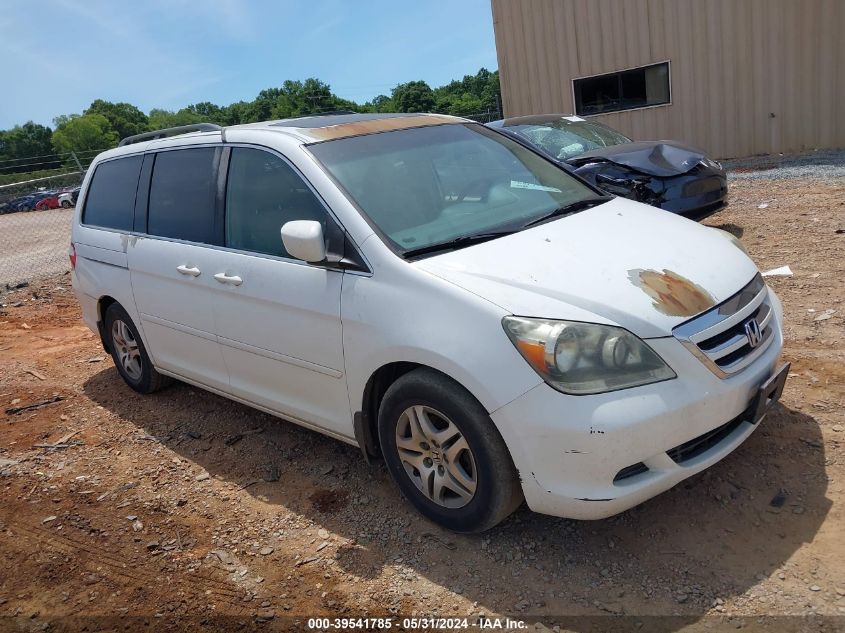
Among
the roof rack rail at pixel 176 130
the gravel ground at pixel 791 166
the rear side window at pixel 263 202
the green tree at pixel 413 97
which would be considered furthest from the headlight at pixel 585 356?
the green tree at pixel 413 97

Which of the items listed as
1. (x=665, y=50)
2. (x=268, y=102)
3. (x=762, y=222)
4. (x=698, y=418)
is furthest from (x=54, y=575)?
(x=268, y=102)

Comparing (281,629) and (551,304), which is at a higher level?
(551,304)

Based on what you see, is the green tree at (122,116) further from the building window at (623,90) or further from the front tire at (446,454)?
the front tire at (446,454)

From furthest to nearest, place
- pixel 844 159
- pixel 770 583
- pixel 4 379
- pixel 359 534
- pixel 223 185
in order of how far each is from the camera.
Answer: pixel 844 159, pixel 4 379, pixel 223 185, pixel 359 534, pixel 770 583

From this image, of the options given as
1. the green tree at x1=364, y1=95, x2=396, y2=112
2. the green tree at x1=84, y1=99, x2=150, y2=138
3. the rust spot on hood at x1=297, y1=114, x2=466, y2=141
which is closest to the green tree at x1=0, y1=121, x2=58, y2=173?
the green tree at x1=84, y1=99, x2=150, y2=138

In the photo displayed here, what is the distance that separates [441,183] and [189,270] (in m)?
1.56

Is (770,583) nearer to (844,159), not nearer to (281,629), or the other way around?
(281,629)

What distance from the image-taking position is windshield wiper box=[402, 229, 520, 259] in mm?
3121

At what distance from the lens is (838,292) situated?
5.29 m

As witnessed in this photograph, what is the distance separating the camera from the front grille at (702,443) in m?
2.72

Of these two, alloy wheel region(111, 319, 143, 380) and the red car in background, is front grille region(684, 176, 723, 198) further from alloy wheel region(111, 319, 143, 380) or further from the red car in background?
the red car in background

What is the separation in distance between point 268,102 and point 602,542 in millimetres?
96545

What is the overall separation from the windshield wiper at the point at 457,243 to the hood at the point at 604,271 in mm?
44

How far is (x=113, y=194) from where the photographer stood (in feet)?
16.8
